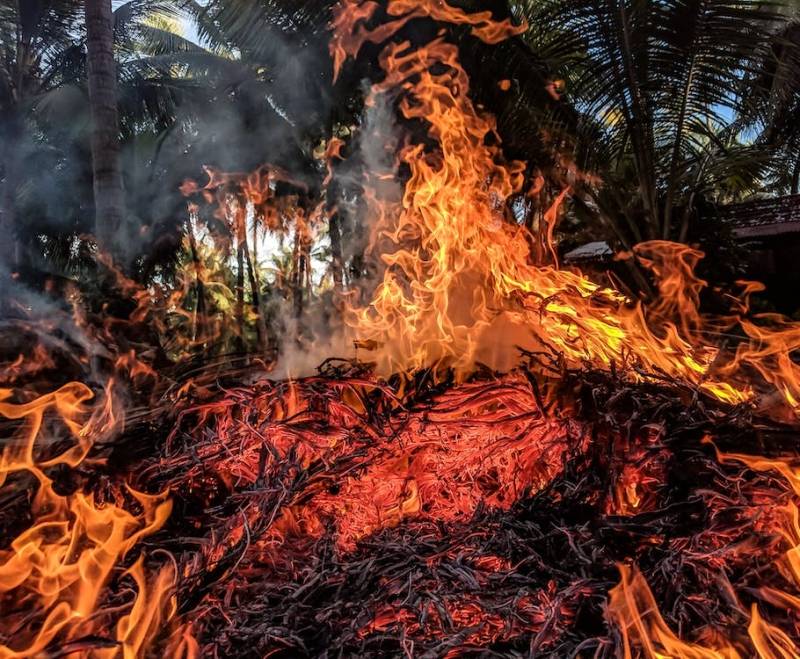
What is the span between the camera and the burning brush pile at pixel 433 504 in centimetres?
176

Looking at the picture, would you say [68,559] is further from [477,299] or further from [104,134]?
[104,134]

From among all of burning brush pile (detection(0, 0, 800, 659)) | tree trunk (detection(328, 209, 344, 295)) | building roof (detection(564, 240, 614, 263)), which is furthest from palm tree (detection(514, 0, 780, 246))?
tree trunk (detection(328, 209, 344, 295))

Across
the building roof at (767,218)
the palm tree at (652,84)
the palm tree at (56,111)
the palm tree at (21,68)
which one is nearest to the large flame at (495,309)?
the palm tree at (652,84)

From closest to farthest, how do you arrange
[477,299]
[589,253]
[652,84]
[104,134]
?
[477,299], [104,134], [652,84], [589,253]

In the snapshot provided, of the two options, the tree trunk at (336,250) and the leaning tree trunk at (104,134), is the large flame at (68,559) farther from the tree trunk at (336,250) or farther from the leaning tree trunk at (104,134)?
the tree trunk at (336,250)

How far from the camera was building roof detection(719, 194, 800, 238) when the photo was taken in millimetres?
12789

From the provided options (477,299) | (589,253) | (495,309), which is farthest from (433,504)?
(589,253)

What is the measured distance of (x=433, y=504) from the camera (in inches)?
109

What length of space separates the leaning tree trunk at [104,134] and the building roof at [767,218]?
12.5m

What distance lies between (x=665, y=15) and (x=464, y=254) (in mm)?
4274

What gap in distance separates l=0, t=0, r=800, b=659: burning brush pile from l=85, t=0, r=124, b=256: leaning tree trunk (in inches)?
128

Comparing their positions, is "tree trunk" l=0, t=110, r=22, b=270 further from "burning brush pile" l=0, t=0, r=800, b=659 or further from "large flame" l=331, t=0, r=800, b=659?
"burning brush pile" l=0, t=0, r=800, b=659

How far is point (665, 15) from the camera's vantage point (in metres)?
6.19

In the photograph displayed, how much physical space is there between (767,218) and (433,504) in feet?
45.3
